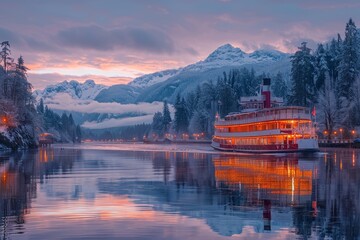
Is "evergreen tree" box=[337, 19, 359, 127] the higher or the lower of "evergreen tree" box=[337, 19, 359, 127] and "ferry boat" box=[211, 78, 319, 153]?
the higher

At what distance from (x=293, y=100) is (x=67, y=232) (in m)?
121

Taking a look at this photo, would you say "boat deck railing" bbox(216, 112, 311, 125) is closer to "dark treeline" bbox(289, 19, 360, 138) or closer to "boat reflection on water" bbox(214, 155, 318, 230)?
"dark treeline" bbox(289, 19, 360, 138)

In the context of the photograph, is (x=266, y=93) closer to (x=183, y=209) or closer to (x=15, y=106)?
(x=15, y=106)

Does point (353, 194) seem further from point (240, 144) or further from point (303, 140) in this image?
point (240, 144)

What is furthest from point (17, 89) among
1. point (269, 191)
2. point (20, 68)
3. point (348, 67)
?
point (269, 191)

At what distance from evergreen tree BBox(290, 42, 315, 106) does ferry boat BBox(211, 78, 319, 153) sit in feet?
115

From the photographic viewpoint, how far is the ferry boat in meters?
76.1

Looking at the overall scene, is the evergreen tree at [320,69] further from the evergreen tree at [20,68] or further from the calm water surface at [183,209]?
the calm water surface at [183,209]

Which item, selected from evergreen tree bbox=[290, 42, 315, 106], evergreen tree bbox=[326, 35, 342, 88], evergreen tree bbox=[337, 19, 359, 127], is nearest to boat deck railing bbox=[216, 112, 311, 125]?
evergreen tree bbox=[337, 19, 359, 127]

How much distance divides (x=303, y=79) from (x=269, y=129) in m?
54.9

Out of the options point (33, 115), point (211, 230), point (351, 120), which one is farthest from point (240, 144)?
point (211, 230)

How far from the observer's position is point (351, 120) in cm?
10862

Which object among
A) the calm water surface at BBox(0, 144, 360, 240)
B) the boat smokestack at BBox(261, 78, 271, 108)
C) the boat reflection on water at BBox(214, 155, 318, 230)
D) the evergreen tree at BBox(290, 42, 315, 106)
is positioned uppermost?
the evergreen tree at BBox(290, 42, 315, 106)

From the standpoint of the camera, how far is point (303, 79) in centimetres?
13162
